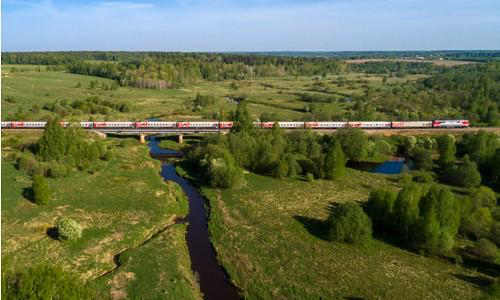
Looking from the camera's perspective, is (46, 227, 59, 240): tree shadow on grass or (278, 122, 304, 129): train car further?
(278, 122, 304, 129): train car

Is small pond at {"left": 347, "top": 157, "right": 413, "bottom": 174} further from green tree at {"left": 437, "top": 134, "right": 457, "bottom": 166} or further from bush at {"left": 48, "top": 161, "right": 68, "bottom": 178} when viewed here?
bush at {"left": 48, "top": 161, "right": 68, "bottom": 178}

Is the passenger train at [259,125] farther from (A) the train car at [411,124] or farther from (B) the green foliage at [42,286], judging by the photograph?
(B) the green foliage at [42,286]

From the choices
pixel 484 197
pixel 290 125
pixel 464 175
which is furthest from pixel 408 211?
pixel 290 125

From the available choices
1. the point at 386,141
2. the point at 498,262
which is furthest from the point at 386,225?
the point at 386,141

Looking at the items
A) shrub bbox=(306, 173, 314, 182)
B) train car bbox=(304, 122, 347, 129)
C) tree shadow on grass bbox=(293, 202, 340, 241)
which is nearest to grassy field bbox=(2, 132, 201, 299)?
tree shadow on grass bbox=(293, 202, 340, 241)

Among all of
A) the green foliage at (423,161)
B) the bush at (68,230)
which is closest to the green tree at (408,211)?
the green foliage at (423,161)

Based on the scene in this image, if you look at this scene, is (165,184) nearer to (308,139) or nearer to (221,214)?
(221,214)

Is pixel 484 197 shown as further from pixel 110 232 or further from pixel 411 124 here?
pixel 411 124
